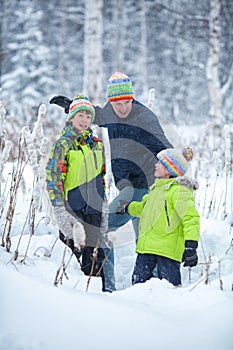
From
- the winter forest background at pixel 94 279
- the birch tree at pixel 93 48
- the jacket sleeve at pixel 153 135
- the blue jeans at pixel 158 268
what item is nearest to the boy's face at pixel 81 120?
the winter forest background at pixel 94 279

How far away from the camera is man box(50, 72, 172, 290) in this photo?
3006 mm

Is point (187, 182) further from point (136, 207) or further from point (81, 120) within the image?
point (81, 120)

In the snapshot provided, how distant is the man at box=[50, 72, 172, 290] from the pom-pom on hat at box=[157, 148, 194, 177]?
0.22 metres

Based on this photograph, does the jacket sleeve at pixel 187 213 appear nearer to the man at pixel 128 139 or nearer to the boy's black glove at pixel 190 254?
the boy's black glove at pixel 190 254

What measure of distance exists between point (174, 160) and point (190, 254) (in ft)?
2.16

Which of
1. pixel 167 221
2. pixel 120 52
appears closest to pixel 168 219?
pixel 167 221

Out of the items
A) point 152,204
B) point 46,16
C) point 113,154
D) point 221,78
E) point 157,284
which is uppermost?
point 46,16

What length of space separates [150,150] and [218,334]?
169 cm

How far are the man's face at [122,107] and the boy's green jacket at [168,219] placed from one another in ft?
1.97

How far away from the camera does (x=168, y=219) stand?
278 cm

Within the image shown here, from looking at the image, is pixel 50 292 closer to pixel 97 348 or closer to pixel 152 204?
pixel 97 348

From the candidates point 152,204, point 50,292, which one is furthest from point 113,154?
point 50,292

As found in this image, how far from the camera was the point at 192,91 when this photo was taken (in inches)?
884

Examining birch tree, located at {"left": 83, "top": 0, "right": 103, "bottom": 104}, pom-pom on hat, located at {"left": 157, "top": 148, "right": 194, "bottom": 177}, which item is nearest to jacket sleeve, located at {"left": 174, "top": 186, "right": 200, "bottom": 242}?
pom-pom on hat, located at {"left": 157, "top": 148, "right": 194, "bottom": 177}
